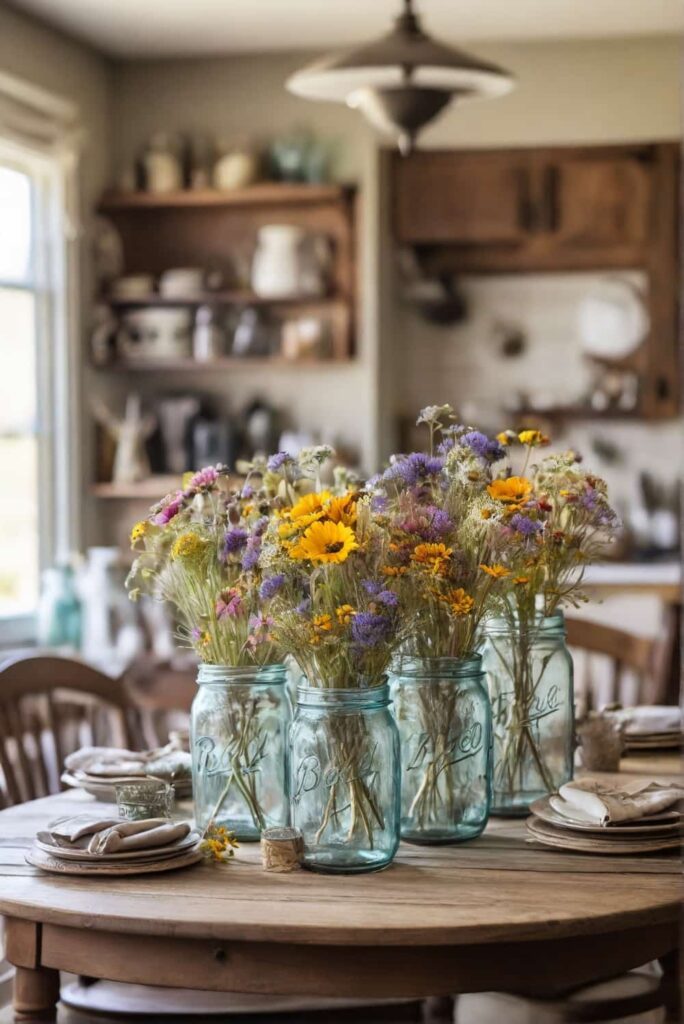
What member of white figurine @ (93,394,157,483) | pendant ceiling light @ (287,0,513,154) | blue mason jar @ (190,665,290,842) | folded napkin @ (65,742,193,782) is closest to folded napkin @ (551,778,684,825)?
blue mason jar @ (190,665,290,842)

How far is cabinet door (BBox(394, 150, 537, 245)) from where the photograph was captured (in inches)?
212

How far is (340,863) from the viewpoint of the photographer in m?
1.71

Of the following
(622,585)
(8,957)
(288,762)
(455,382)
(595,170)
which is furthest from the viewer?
(455,382)

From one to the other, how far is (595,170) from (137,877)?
4.20 meters

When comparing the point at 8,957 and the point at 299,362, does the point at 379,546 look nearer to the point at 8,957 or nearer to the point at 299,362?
the point at 8,957

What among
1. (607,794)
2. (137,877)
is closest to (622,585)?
(607,794)

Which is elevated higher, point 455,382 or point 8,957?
point 455,382

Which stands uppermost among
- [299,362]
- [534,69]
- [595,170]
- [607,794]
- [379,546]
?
[534,69]

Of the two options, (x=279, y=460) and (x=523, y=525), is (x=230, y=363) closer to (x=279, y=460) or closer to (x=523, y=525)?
(x=279, y=460)

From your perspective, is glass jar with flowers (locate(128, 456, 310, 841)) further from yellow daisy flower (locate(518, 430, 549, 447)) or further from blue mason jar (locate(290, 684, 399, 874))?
yellow daisy flower (locate(518, 430, 549, 447))

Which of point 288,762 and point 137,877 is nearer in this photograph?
point 137,877

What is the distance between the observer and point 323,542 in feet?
5.49

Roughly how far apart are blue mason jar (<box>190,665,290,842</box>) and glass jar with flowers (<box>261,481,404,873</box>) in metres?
0.11

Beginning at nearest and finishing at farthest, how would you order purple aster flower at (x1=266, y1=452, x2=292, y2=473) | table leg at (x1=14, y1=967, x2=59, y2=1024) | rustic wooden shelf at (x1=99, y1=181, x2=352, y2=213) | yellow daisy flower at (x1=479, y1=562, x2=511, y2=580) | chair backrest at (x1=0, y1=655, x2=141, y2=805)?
table leg at (x1=14, y1=967, x2=59, y2=1024)
yellow daisy flower at (x1=479, y1=562, x2=511, y2=580)
purple aster flower at (x1=266, y1=452, x2=292, y2=473)
chair backrest at (x1=0, y1=655, x2=141, y2=805)
rustic wooden shelf at (x1=99, y1=181, x2=352, y2=213)
